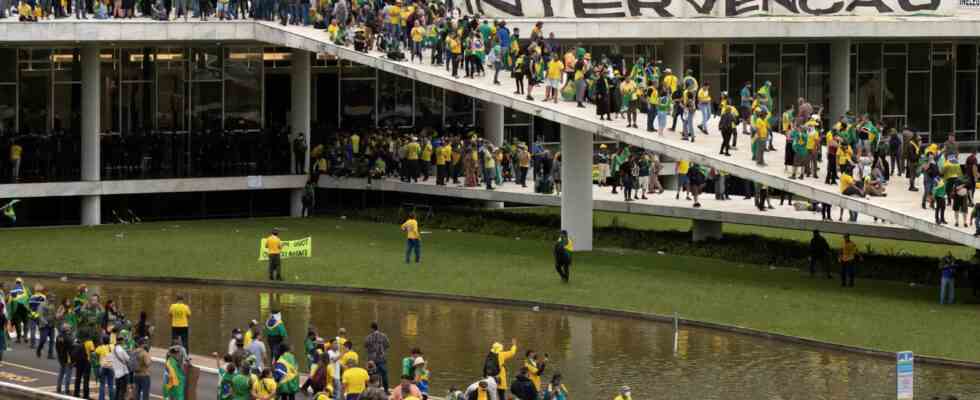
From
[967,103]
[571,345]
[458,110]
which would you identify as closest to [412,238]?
[571,345]

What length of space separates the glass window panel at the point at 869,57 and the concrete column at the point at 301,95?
69.4 ft

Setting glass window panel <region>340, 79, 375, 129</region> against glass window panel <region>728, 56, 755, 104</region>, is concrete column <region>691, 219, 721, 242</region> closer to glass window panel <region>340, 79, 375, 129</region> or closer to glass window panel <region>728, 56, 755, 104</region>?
glass window panel <region>340, 79, 375, 129</region>

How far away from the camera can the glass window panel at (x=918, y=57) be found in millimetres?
70875

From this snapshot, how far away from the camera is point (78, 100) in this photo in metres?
59.9

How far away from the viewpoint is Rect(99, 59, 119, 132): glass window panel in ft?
197

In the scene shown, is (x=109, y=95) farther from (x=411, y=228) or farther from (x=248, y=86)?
(x=411, y=228)

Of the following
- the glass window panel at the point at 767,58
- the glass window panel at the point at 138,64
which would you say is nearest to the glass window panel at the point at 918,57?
the glass window panel at the point at 767,58

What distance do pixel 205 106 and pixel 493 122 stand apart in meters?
9.31

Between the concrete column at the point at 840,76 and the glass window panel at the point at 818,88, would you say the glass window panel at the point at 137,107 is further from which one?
the glass window panel at the point at 818,88

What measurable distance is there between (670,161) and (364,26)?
582 inches

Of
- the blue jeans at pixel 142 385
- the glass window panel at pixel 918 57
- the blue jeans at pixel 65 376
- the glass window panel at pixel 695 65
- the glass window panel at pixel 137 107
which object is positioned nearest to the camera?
the blue jeans at pixel 142 385

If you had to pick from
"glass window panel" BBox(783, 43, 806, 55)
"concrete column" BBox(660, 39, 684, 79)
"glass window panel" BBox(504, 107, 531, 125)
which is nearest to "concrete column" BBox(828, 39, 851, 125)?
"glass window panel" BBox(783, 43, 806, 55)

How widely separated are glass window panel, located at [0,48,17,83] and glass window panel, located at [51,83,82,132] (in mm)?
1351

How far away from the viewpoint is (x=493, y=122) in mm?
63625
